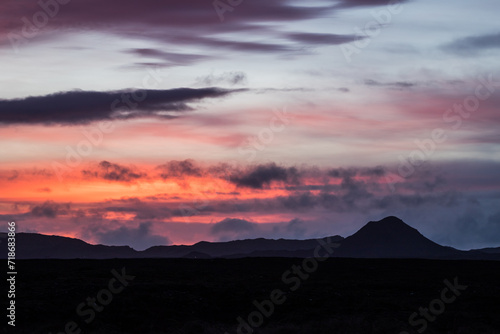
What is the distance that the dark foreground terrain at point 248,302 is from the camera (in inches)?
1624

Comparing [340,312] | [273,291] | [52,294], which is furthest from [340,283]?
[52,294]

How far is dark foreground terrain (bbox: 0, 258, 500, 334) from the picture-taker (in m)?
41.2

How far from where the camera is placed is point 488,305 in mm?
48094

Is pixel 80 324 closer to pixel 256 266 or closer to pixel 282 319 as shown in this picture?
pixel 282 319

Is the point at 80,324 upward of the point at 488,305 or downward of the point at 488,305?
upward

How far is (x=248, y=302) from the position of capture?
48.4m

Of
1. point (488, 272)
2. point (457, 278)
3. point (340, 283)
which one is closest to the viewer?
point (340, 283)

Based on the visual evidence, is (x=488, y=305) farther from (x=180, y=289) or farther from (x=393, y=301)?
(x=180, y=289)

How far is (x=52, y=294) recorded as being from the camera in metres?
47.1

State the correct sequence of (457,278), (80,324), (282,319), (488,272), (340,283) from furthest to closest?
1. (488,272)
2. (457,278)
3. (340,283)
4. (282,319)
5. (80,324)

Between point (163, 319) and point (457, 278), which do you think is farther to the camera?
point (457, 278)

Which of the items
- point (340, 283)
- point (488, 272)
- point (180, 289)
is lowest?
point (488, 272)

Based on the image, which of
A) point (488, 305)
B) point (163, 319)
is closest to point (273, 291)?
point (163, 319)

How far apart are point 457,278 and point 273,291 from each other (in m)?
21.1
